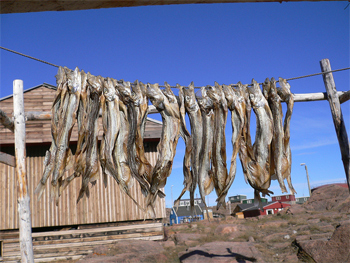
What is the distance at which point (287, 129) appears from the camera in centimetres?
407

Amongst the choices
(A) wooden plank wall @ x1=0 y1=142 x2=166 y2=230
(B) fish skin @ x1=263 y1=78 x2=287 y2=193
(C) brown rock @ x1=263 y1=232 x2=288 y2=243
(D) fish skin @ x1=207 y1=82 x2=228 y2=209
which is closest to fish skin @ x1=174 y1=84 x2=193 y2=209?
(D) fish skin @ x1=207 y1=82 x2=228 y2=209

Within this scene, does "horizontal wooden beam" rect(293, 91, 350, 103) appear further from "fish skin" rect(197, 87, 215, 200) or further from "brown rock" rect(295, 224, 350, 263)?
"brown rock" rect(295, 224, 350, 263)

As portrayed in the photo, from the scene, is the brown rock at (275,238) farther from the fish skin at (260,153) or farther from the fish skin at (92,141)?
the fish skin at (92,141)

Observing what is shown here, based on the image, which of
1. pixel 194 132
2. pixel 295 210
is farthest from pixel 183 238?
pixel 295 210

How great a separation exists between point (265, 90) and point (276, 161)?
972mm

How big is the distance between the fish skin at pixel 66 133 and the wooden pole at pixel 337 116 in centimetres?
386

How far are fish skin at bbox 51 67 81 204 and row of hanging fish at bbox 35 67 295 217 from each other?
0.03 ft

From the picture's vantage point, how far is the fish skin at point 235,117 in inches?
148

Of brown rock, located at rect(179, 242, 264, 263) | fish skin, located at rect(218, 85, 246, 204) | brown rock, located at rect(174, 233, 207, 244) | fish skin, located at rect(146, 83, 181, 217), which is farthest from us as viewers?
brown rock, located at rect(174, 233, 207, 244)

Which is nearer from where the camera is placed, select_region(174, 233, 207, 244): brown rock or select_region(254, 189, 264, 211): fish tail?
select_region(254, 189, 264, 211): fish tail

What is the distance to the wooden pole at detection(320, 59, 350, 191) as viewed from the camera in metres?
4.82

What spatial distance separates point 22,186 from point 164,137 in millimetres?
1881

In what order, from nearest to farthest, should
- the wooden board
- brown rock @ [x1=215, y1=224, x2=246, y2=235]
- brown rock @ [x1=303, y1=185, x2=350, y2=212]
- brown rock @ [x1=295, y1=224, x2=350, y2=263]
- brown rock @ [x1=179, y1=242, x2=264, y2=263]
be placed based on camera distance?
1. brown rock @ [x1=295, y1=224, x2=350, y2=263]
2. brown rock @ [x1=179, y1=242, x2=264, y2=263]
3. the wooden board
4. brown rock @ [x1=215, y1=224, x2=246, y2=235]
5. brown rock @ [x1=303, y1=185, x2=350, y2=212]

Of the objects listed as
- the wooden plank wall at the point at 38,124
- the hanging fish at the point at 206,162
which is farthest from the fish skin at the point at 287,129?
the wooden plank wall at the point at 38,124
